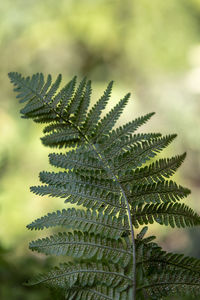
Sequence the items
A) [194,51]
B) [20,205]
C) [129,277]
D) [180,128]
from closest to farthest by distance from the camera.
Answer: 1. [129,277]
2. [20,205]
3. [180,128]
4. [194,51]

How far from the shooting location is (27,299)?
1.74m

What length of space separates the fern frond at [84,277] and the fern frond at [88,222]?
0.09 m

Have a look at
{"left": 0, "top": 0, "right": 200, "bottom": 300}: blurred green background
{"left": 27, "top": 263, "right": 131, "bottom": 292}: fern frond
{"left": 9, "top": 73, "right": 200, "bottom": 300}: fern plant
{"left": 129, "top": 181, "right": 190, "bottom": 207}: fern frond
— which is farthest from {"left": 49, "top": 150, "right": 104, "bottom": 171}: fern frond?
{"left": 0, "top": 0, "right": 200, "bottom": 300}: blurred green background

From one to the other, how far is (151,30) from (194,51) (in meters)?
0.76

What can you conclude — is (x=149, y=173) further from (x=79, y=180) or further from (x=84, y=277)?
(x=84, y=277)

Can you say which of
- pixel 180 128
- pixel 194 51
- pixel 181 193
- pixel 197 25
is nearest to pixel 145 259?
pixel 181 193

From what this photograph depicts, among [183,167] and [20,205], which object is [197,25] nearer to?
[183,167]

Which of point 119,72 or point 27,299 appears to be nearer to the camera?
point 27,299

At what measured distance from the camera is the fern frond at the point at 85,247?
81cm

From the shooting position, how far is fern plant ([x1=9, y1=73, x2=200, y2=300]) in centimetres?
78

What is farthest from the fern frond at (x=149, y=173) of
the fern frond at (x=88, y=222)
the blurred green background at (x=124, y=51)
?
the blurred green background at (x=124, y=51)

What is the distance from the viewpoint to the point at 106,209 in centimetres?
88

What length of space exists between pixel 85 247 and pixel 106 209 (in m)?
0.11

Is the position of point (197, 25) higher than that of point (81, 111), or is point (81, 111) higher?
point (197, 25)
